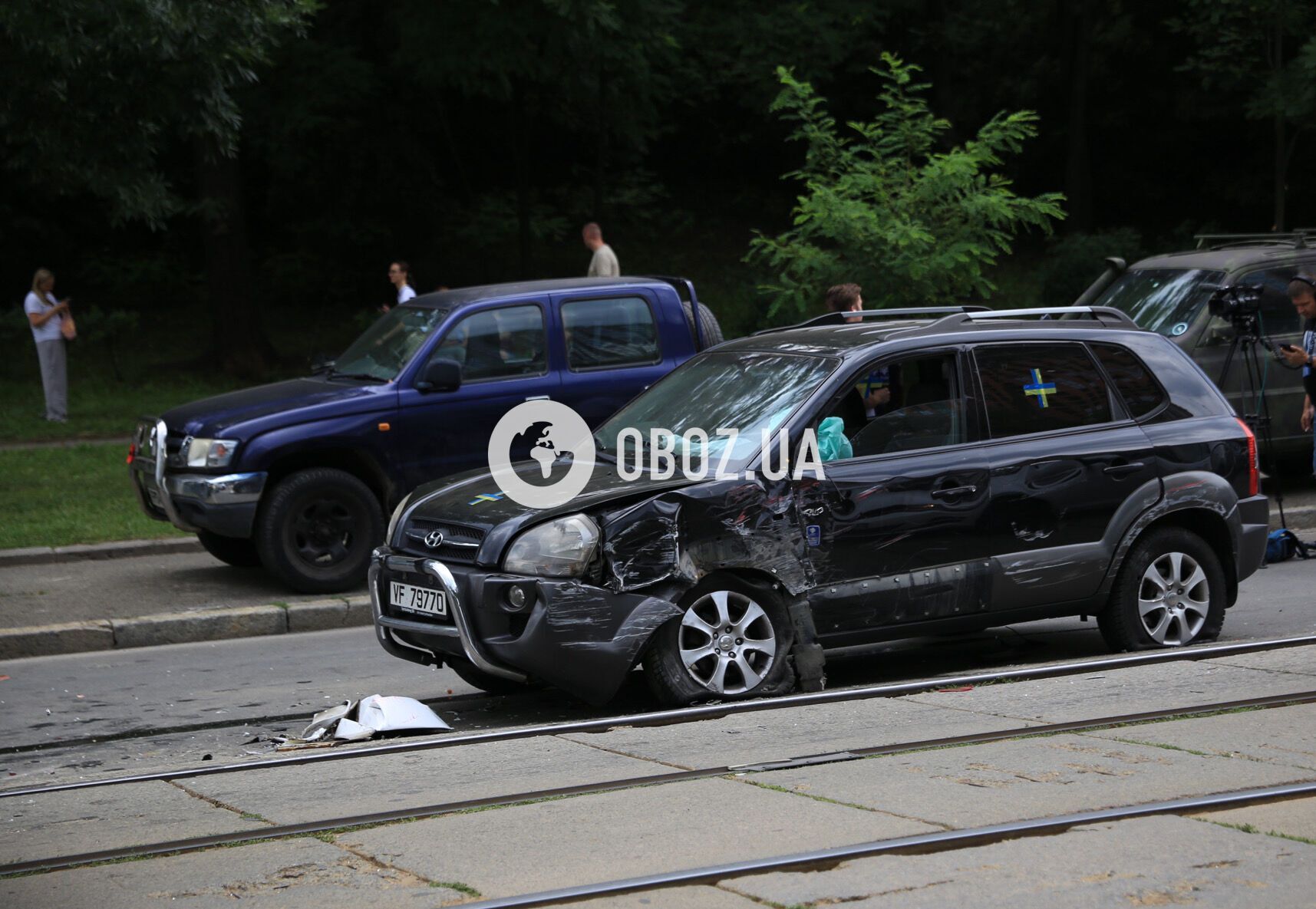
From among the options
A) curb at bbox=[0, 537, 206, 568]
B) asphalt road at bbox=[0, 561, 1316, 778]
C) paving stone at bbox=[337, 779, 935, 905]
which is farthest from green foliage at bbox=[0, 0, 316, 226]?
paving stone at bbox=[337, 779, 935, 905]

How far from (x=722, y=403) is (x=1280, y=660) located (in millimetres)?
2916

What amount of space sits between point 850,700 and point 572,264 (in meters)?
25.9

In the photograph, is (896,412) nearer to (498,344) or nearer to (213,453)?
(498,344)

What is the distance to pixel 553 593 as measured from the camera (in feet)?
21.5

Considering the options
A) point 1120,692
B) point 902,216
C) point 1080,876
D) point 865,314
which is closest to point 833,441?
point 865,314

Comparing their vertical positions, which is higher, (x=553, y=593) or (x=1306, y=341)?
(x=1306, y=341)

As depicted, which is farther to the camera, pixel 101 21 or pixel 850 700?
pixel 101 21

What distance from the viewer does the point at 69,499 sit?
46.4 ft

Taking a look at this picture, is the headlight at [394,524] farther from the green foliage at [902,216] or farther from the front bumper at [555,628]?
the green foliage at [902,216]

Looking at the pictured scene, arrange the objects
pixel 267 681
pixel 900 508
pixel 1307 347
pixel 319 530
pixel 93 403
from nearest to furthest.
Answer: pixel 900 508 < pixel 267 681 < pixel 1307 347 < pixel 319 530 < pixel 93 403

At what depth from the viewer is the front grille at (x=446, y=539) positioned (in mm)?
6883

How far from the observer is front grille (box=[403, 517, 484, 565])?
6.88 m

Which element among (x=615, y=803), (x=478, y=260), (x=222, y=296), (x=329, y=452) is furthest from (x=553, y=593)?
(x=478, y=260)

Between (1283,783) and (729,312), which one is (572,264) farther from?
(1283,783)
